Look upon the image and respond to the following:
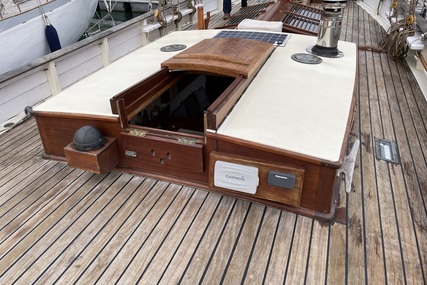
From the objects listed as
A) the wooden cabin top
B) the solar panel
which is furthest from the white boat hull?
the solar panel

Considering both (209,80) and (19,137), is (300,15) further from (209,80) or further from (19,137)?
(19,137)

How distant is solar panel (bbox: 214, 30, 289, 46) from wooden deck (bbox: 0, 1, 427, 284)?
4.81 ft

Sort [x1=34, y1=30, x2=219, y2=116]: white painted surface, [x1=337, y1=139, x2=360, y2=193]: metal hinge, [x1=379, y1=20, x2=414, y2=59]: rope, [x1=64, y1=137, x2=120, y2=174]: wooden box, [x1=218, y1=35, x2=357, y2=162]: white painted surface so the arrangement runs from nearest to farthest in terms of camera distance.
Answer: [x1=218, y1=35, x2=357, y2=162]: white painted surface
[x1=337, y1=139, x2=360, y2=193]: metal hinge
[x1=64, y1=137, x2=120, y2=174]: wooden box
[x1=34, y1=30, x2=219, y2=116]: white painted surface
[x1=379, y1=20, x2=414, y2=59]: rope

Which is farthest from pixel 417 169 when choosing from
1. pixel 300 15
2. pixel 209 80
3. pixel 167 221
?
pixel 300 15

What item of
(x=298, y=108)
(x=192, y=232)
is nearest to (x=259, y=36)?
(x=298, y=108)

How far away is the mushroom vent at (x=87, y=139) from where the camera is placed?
2.14m

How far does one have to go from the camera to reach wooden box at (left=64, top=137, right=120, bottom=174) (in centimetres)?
214

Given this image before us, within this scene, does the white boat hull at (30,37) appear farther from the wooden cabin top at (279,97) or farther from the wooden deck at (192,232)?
the wooden deck at (192,232)

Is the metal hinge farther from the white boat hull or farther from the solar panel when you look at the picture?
the white boat hull

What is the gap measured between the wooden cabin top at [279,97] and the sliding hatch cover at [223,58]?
0.05 ft

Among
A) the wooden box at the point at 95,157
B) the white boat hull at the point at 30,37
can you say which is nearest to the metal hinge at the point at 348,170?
the wooden box at the point at 95,157

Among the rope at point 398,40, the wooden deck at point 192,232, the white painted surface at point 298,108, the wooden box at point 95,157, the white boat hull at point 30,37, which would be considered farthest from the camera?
the white boat hull at point 30,37

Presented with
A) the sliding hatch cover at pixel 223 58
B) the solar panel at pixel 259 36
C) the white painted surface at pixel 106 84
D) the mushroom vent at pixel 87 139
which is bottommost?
the mushroom vent at pixel 87 139

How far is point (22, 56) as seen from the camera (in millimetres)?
6613
